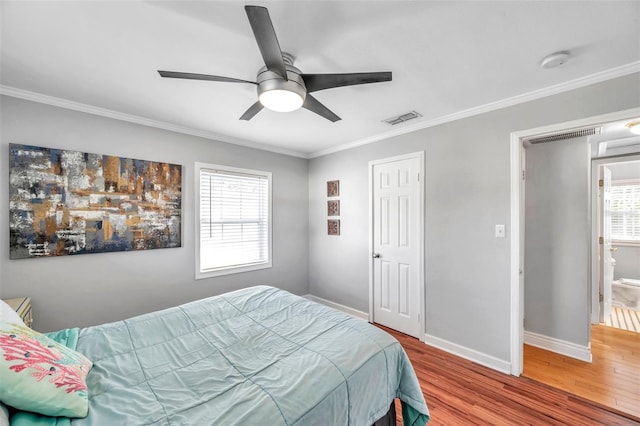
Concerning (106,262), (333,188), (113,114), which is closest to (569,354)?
(333,188)

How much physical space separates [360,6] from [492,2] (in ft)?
2.22

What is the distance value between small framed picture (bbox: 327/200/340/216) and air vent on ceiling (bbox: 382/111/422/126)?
1421mm

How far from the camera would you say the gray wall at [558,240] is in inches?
106

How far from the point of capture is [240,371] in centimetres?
128

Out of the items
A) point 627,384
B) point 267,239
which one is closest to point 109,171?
point 267,239

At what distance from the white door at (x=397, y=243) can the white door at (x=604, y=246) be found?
2.60 m

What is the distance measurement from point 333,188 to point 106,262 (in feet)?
9.42

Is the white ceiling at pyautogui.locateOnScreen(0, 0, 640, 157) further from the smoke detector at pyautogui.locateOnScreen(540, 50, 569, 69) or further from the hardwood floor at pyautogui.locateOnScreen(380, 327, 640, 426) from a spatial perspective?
the hardwood floor at pyautogui.locateOnScreen(380, 327, 640, 426)

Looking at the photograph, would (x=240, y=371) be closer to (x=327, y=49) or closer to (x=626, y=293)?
(x=327, y=49)

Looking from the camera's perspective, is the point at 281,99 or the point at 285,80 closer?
the point at 285,80

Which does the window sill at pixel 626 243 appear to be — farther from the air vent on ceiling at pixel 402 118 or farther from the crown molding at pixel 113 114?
the crown molding at pixel 113 114

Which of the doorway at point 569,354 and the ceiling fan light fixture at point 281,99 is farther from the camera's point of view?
the doorway at point 569,354

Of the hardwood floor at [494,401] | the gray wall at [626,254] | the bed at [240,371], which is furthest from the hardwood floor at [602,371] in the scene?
the gray wall at [626,254]

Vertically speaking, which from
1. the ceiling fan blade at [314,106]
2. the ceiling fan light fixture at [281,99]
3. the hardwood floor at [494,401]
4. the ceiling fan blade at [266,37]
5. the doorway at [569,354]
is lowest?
the hardwood floor at [494,401]
